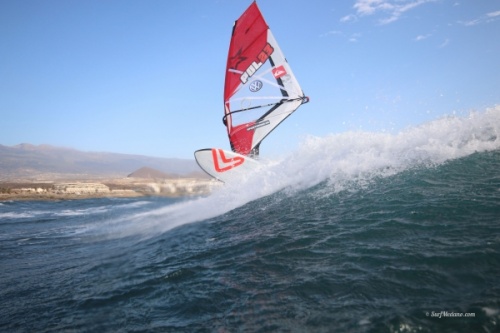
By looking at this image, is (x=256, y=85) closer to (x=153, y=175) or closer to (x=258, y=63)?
(x=258, y=63)

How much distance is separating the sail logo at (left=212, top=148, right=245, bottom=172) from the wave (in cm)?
153

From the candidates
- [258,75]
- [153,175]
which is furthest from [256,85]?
[153,175]

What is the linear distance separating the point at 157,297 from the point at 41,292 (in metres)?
2.32

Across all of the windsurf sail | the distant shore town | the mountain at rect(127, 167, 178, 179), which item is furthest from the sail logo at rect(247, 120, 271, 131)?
the mountain at rect(127, 167, 178, 179)

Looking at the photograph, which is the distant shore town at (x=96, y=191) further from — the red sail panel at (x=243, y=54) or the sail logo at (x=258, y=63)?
the sail logo at (x=258, y=63)

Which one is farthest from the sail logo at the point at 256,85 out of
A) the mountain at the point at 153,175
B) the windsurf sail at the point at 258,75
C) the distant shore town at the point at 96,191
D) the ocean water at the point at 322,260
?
the mountain at the point at 153,175

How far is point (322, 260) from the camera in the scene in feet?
13.1

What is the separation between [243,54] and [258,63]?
2.71 feet

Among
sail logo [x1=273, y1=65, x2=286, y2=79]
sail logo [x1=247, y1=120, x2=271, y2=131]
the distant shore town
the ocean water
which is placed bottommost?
the distant shore town

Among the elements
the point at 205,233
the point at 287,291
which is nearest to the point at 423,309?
the point at 287,291

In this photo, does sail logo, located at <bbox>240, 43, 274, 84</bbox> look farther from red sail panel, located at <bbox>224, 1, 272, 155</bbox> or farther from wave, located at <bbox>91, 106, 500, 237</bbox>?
wave, located at <bbox>91, 106, 500, 237</bbox>

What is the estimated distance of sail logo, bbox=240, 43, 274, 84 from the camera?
44.2ft

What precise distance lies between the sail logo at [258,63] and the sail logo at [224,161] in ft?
12.3

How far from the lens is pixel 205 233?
7.01 metres
